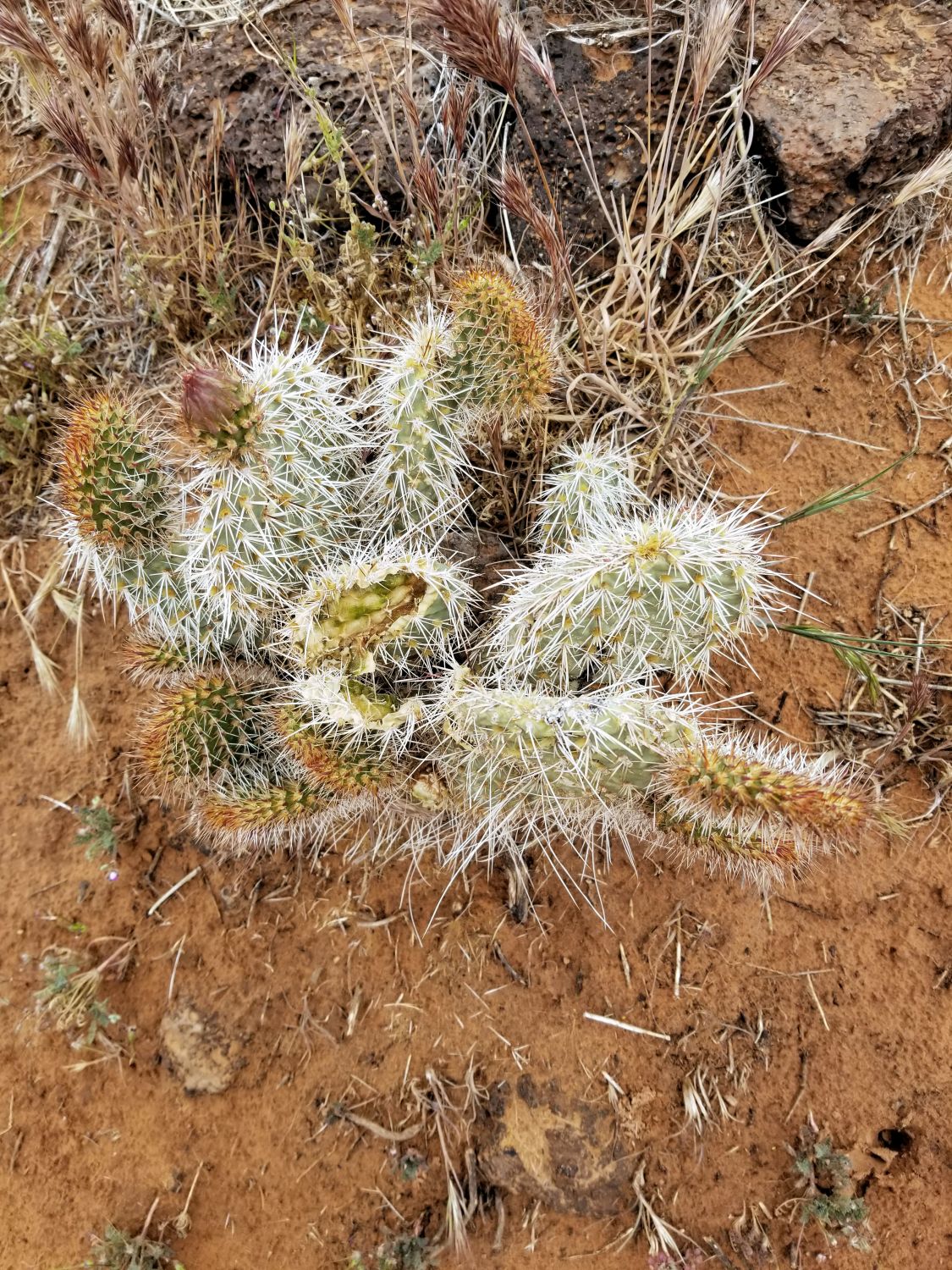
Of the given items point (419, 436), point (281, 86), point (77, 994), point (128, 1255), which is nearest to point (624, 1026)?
point (128, 1255)

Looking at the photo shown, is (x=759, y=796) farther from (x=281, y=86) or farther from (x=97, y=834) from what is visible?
(x=281, y=86)

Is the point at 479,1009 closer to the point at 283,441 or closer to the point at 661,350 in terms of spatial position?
the point at 283,441

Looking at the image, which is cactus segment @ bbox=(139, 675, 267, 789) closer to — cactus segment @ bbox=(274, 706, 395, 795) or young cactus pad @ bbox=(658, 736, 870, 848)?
cactus segment @ bbox=(274, 706, 395, 795)

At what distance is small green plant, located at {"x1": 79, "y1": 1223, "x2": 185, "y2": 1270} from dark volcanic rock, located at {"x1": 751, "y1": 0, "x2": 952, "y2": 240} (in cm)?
381

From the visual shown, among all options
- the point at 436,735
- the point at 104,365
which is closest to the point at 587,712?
the point at 436,735

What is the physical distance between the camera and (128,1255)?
2.21m

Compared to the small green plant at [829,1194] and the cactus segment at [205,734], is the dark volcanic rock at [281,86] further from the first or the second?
the small green plant at [829,1194]

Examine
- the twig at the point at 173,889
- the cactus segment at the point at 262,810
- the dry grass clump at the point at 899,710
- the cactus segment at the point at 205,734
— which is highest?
the cactus segment at the point at 205,734

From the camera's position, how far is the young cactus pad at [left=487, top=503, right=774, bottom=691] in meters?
1.83

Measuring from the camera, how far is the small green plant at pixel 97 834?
2.53m

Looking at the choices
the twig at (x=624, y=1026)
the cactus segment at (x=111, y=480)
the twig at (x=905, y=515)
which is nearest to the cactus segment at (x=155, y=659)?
the cactus segment at (x=111, y=480)

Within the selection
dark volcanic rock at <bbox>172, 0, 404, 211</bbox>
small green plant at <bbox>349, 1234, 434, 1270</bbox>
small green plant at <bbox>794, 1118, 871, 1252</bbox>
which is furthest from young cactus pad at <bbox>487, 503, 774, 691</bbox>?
Result: dark volcanic rock at <bbox>172, 0, 404, 211</bbox>

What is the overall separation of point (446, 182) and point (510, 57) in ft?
2.30

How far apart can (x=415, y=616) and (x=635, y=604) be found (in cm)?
54
